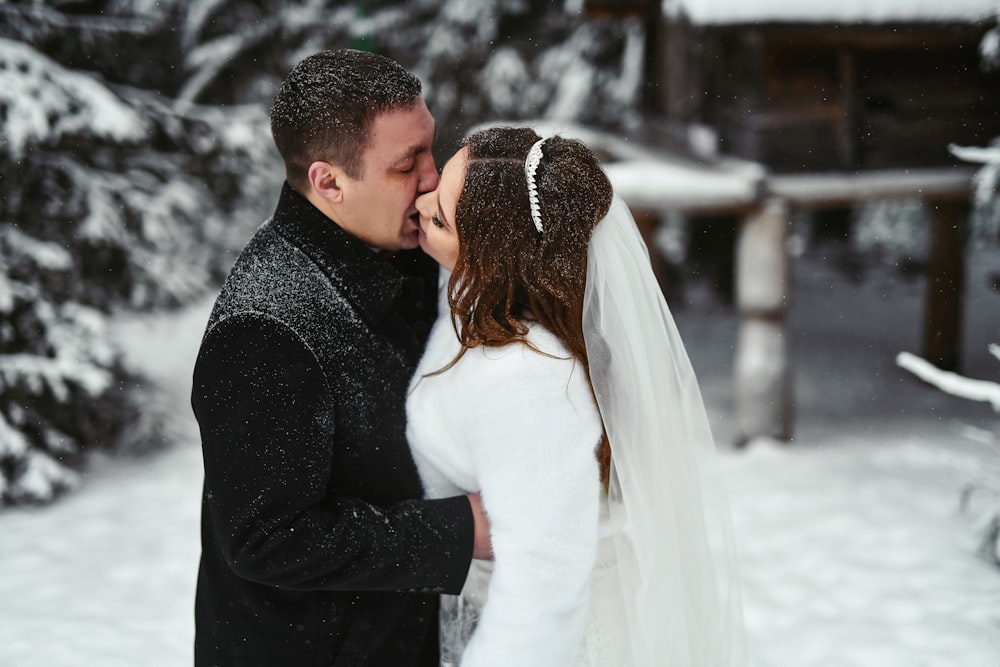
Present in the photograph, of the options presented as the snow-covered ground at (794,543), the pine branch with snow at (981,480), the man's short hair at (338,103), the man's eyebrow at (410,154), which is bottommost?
the snow-covered ground at (794,543)

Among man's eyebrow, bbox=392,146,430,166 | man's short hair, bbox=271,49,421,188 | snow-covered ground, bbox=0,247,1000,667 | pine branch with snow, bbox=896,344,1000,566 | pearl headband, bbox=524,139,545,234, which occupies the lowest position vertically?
snow-covered ground, bbox=0,247,1000,667

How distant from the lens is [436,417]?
2.21m

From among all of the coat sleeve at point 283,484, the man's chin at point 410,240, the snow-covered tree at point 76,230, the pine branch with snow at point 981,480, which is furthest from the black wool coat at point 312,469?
the snow-covered tree at point 76,230

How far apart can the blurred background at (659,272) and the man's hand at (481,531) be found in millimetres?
2702

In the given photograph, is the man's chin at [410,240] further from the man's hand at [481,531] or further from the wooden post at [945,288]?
the wooden post at [945,288]

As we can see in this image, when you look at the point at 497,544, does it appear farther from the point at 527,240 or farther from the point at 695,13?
the point at 695,13

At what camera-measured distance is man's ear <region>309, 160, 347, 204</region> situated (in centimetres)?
224

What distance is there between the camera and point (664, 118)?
31.2 feet

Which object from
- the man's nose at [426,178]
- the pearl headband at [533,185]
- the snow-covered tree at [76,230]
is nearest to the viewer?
the pearl headband at [533,185]

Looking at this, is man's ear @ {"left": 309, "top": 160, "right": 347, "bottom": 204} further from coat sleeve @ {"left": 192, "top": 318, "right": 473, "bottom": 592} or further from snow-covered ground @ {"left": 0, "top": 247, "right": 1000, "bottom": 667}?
snow-covered ground @ {"left": 0, "top": 247, "right": 1000, "bottom": 667}

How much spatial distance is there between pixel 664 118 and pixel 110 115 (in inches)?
232

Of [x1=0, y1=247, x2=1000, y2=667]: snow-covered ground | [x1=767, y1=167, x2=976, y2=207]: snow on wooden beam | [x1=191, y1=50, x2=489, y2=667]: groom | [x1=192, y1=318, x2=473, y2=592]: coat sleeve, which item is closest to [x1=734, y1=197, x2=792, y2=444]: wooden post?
[x1=767, y1=167, x2=976, y2=207]: snow on wooden beam

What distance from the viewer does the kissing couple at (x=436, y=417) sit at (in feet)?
6.50

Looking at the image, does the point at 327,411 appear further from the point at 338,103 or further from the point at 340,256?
the point at 338,103
